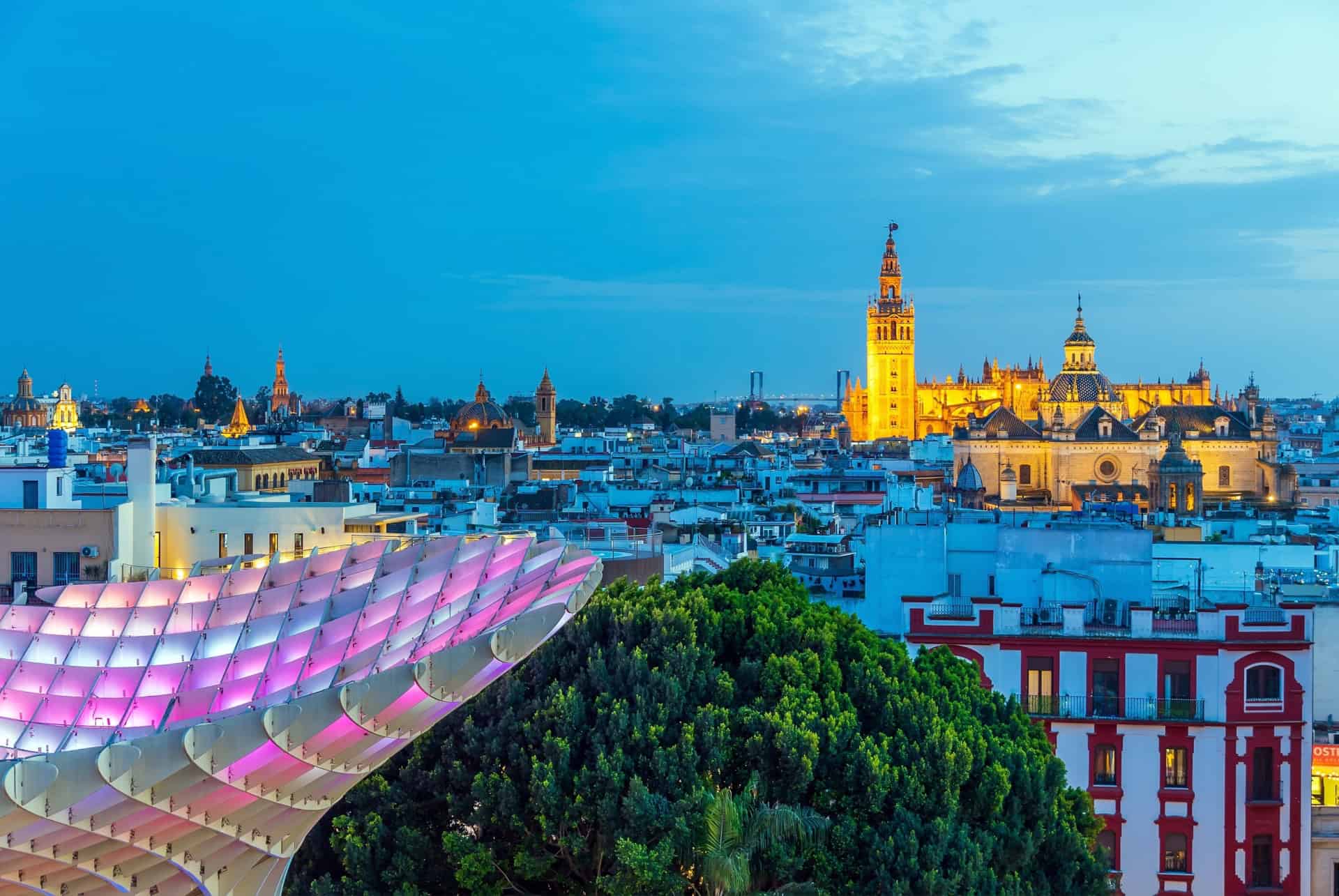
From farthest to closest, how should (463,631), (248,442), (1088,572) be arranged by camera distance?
(248,442)
(1088,572)
(463,631)

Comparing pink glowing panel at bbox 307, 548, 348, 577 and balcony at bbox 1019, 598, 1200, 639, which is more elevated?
pink glowing panel at bbox 307, 548, 348, 577

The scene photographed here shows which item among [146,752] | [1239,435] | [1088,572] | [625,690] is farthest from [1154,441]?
[146,752]

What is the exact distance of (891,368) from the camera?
641 feet

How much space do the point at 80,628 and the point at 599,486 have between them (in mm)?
59256

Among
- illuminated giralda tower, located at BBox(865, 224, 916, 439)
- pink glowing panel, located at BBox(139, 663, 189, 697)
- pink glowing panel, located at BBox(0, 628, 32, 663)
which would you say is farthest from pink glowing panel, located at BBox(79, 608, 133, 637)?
illuminated giralda tower, located at BBox(865, 224, 916, 439)

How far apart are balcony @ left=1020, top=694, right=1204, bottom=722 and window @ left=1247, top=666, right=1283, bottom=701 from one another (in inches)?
37.3

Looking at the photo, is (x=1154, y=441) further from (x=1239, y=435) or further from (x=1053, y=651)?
(x=1053, y=651)

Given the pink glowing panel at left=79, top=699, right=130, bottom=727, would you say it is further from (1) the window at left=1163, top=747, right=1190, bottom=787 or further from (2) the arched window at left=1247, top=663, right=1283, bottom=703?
(2) the arched window at left=1247, top=663, right=1283, bottom=703

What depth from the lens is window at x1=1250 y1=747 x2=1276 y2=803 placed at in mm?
30844

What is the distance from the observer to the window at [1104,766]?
3089 centimetres

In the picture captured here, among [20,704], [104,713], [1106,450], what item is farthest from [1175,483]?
[20,704]

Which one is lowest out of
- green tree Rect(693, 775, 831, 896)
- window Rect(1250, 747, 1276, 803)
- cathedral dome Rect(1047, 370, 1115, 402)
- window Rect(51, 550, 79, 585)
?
window Rect(1250, 747, 1276, 803)

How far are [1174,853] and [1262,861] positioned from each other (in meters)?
1.58

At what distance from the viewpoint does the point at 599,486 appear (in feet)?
268
